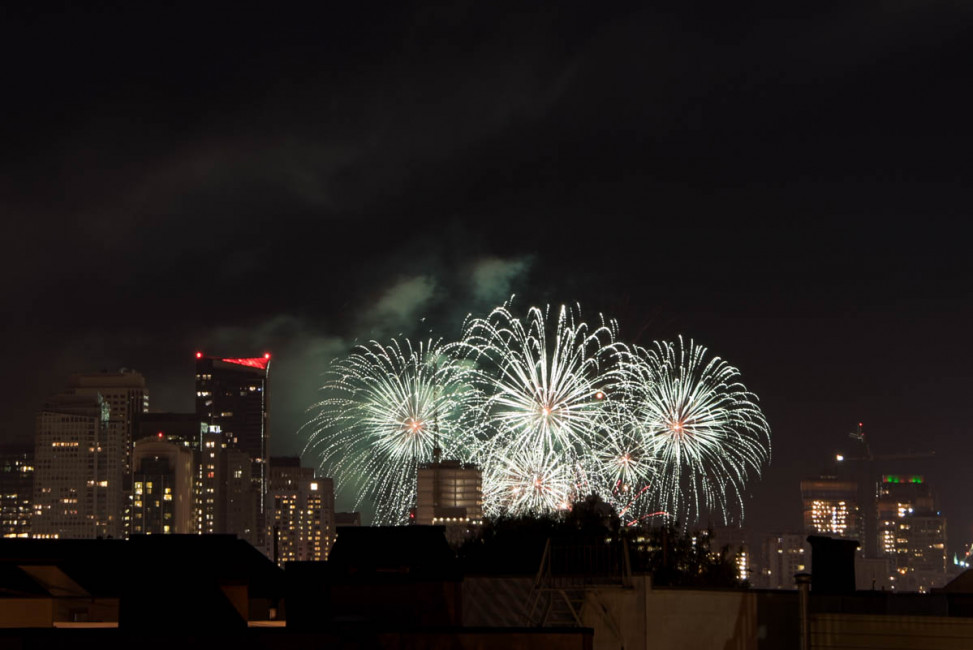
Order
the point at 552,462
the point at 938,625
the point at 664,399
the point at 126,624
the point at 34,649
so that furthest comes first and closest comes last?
the point at 552,462 < the point at 664,399 < the point at 126,624 < the point at 938,625 < the point at 34,649

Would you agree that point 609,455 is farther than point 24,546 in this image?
Yes

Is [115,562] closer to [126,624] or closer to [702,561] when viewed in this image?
[126,624]

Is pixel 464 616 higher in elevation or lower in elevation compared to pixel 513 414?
lower

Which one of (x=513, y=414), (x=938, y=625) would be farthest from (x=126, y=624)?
(x=513, y=414)

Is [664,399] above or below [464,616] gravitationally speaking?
above

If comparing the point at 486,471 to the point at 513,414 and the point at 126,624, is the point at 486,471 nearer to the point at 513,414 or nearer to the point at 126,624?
the point at 513,414

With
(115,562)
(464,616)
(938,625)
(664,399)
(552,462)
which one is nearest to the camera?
(938,625)

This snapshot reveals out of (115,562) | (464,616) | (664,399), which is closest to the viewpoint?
(464,616)

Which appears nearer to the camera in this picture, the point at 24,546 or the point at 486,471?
the point at 24,546

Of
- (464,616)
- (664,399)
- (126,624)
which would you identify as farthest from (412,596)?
(664,399)
